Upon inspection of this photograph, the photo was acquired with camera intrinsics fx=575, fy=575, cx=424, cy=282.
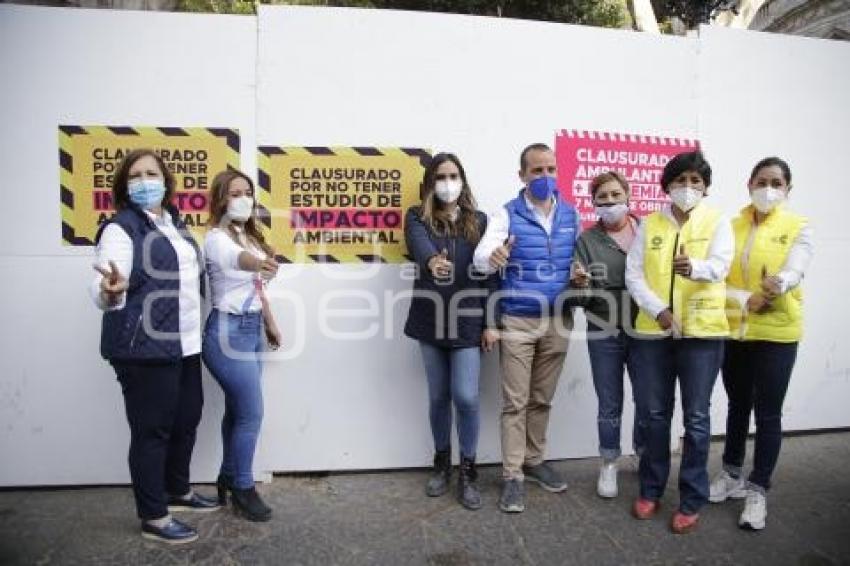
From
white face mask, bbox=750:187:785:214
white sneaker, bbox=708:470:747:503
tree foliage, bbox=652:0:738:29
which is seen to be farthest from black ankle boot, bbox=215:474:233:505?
tree foliage, bbox=652:0:738:29

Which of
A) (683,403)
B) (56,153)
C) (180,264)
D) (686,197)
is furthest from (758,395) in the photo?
(56,153)

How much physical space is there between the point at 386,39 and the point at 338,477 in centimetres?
297

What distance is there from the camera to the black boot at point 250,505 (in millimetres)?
3358

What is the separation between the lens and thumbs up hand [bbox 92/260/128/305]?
2.76 m

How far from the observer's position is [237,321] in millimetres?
3268

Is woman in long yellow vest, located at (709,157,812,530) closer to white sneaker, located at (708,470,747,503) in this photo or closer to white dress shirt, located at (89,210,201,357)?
white sneaker, located at (708,470,747,503)

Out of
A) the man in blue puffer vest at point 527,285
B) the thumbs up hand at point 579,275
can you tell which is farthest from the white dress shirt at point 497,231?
the thumbs up hand at point 579,275

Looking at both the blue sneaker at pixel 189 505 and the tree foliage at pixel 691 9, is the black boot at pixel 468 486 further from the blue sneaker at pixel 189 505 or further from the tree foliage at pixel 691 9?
the tree foliage at pixel 691 9

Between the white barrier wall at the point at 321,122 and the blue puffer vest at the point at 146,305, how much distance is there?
2.77ft

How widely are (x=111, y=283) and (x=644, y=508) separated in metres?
3.19

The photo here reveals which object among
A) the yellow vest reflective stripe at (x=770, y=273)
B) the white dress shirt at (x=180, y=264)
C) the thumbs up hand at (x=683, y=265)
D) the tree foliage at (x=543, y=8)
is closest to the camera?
the white dress shirt at (x=180, y=264)

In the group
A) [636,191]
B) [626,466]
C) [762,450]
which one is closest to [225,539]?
[626,466]

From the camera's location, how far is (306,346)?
12.7ft

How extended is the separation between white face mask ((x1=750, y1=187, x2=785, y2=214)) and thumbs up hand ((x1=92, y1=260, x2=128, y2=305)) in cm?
345
